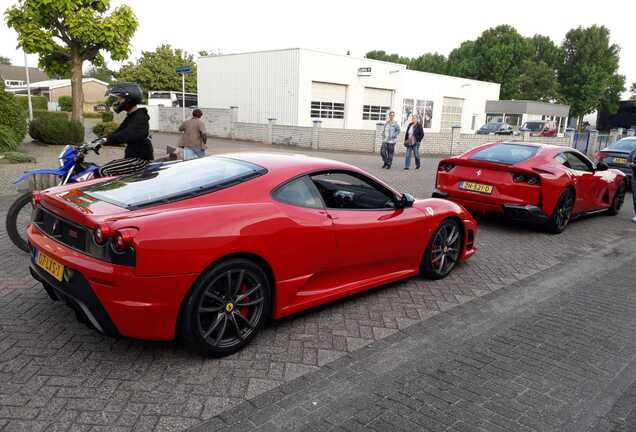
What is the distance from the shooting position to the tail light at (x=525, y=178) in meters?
7.46

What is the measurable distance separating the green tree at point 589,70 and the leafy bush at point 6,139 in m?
69.2

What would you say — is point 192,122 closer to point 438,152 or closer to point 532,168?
point 532,168

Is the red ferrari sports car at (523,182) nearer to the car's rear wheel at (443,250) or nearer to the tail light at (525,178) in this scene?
the tail light at (525,178)

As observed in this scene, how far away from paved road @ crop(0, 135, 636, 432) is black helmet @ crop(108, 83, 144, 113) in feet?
6.72

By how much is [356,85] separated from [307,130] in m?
8.78

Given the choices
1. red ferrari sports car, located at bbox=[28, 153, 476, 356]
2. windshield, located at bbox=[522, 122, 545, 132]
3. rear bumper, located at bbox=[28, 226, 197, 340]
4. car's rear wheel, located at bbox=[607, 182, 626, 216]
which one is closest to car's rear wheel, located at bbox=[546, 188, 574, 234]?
car's rear wheel, located at bbox=[607, 182, 626, 216]

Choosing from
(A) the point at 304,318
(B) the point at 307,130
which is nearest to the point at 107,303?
(A) the point at 304,318

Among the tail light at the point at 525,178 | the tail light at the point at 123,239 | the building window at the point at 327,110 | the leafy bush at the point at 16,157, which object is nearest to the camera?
the tail light at the point at 123,239

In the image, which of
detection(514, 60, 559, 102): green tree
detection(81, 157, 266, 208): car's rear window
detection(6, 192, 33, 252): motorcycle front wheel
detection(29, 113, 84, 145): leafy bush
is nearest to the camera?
detection(81, 157, 266, 208): car's rear window

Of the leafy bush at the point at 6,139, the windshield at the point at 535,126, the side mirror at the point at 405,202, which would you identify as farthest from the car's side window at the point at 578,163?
the windshield at the point at 535,126

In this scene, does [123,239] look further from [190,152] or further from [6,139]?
[6,139]

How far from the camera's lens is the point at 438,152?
2491 cm

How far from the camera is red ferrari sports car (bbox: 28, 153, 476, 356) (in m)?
3.04

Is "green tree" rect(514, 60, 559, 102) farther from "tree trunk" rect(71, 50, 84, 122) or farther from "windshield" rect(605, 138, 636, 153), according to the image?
"tree trunk" rect(71, 50, 84, 122)
